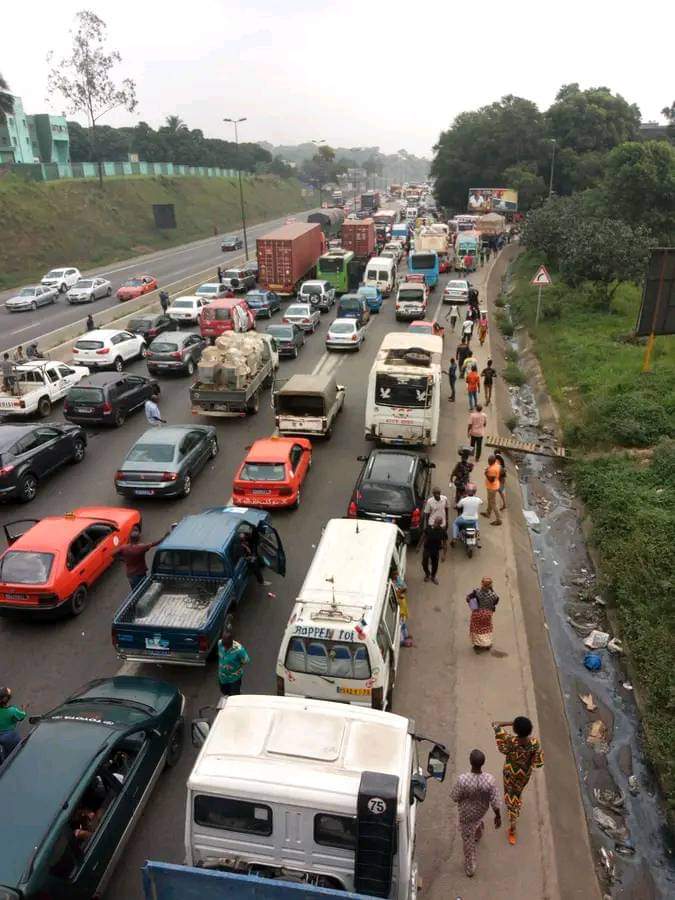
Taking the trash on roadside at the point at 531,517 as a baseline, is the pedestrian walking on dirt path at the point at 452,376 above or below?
above

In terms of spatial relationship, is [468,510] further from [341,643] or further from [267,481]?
[341,643]

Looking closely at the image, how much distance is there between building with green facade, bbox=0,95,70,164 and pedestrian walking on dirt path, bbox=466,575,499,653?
3356 inches

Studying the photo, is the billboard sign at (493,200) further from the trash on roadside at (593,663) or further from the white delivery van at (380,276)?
the trash on roadside at (593,663)

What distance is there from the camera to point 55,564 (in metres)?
10.5

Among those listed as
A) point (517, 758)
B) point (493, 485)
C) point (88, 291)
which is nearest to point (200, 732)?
point (517, 758)

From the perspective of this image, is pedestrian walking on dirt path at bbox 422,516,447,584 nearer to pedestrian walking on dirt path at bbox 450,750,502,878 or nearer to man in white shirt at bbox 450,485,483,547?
man in white shirt at bbox 450,485,483,547

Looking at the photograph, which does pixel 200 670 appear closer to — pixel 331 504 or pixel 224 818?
pixel 224 818

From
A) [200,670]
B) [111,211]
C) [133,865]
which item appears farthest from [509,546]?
[111,211]

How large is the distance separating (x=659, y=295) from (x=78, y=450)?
16.3 m

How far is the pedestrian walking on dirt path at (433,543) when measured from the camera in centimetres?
1145

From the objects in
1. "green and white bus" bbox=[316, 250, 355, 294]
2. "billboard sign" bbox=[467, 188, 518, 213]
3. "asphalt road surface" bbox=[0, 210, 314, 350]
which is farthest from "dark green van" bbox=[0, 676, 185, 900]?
"billboard sign" bbox=[467, 188, 518, 213]

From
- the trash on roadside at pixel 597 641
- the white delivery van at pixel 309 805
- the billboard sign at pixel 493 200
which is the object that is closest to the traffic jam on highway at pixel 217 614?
the white delivery van at pixel 309 805

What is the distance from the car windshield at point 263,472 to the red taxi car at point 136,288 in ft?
88.6

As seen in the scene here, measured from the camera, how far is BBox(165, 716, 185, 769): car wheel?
779 cm
